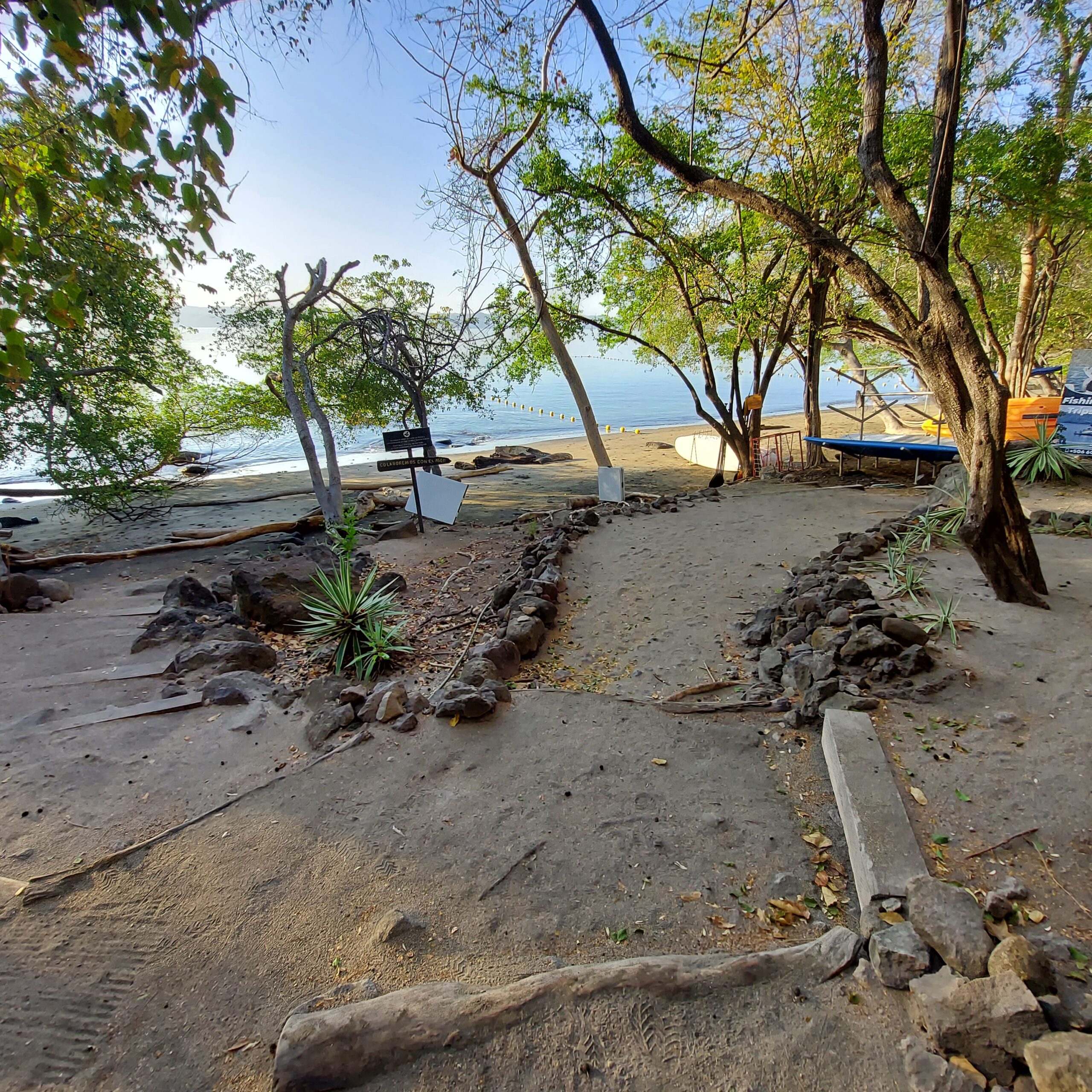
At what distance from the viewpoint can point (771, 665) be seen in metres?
3.60

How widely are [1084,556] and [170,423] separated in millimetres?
12508

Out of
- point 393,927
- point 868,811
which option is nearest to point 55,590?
point 393,927

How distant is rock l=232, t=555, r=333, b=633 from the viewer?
211 inches

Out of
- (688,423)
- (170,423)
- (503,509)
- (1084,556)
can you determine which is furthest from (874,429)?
(170,423)

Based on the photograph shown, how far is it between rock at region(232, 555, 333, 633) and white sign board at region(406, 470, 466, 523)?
378cm

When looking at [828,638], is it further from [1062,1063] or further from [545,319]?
[545,319]

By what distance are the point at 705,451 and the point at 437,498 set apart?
9.44 m

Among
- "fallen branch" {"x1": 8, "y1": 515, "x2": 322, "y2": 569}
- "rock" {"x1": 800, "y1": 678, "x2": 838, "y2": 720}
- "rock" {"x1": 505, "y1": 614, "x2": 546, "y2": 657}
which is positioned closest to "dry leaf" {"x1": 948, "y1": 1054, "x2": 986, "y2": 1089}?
"rock" {"x1": 800, "y1": 678, "x2": 838, "y2": 720}

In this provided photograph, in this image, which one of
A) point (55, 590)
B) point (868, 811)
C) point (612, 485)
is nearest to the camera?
point (868, 811)

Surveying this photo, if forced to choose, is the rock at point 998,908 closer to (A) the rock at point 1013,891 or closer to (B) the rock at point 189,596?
(A) the rock at point 1013,891

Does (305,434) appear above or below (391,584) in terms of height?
above

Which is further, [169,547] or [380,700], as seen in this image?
[169,547]

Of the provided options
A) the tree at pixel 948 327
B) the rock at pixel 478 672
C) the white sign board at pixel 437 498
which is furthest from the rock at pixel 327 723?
the white sign board at pixel 437 498

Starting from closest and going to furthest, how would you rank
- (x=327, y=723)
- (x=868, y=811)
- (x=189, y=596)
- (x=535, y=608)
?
(x=868, y=811), (x=327, y=723), (x=535, y=608), (x=189, y=596)
